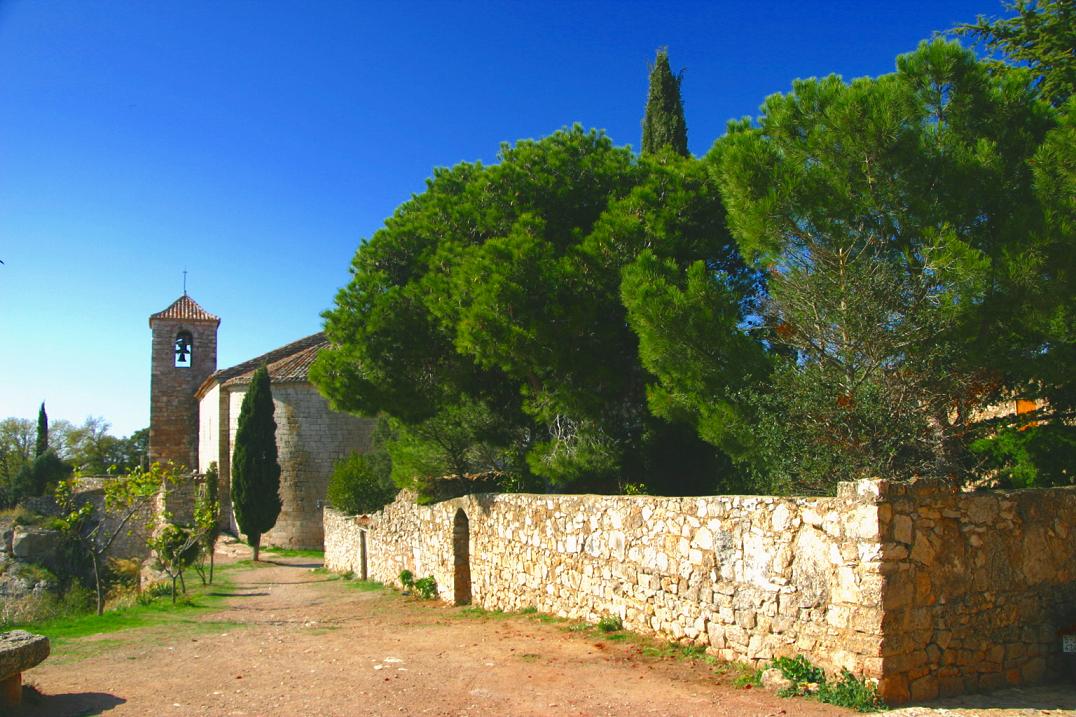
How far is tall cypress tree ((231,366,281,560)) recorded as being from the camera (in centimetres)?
2688

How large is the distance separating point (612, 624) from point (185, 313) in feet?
123

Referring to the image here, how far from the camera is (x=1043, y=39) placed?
12875 millimetres

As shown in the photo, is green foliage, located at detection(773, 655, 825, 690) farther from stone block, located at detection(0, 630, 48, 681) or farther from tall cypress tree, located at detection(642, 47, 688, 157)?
tall cypress tree, located at detection(642, 47, 688, 157)

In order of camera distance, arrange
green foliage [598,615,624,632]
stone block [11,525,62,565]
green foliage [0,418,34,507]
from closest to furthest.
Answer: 1. green foliage [598,615,624,632]
2. stone block [11,525,62,565]
3. green foliage [0,418,34,507]

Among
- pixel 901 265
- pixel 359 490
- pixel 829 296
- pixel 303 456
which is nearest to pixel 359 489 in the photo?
pixel 359 490

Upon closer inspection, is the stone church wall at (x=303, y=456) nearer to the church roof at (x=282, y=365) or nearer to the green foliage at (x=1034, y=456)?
the church roof at (x=282, y=365)

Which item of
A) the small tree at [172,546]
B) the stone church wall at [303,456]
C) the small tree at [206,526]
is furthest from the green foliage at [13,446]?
the small tree at [172,546]

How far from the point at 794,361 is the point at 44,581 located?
955 inches

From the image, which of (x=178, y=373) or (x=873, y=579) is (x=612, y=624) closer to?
(x=873, y=579)

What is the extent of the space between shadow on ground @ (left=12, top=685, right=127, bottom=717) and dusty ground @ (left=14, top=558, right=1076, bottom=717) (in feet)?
0.05

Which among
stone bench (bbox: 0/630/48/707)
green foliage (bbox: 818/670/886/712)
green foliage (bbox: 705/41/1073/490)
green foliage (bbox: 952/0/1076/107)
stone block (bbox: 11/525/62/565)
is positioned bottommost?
stone block (bbox: 11/525/62/565)

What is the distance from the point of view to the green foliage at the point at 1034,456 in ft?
26.8

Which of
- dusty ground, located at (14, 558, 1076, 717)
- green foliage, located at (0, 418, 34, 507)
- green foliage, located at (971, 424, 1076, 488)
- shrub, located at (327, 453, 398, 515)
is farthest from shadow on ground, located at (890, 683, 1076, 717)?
green foliage, located at (0, 418, 34, 507)

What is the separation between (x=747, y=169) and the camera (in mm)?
8891
